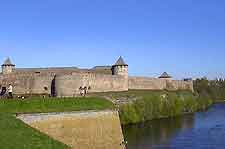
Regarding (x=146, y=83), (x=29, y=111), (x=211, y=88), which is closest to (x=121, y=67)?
(x=146, y=83)

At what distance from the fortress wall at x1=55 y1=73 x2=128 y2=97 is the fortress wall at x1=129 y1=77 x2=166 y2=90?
3.34 m

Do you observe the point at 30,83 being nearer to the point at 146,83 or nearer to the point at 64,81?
the point at 64,81

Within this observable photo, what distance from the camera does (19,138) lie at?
47.8 feet

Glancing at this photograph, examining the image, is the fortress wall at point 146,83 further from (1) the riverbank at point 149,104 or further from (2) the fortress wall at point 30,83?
(2) the fortress wall at point 30,83

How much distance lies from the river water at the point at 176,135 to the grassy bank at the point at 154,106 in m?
1.97

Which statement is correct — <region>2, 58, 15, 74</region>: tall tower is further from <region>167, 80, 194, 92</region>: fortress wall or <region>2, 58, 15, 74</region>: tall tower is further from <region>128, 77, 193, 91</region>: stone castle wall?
<region>167, 80, 194, 92</region>: fortress wall

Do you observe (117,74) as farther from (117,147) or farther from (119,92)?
(117,147)

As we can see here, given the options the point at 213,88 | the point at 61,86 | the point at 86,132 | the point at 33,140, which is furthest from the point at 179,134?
the point at 213,88

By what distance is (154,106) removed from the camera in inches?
1954

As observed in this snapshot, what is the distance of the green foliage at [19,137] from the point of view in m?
13.9

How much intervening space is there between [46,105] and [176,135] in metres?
15.8

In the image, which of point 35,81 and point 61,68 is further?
point 61,68

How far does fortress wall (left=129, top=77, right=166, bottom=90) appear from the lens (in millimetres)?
54378

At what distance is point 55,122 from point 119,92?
28.7 m
